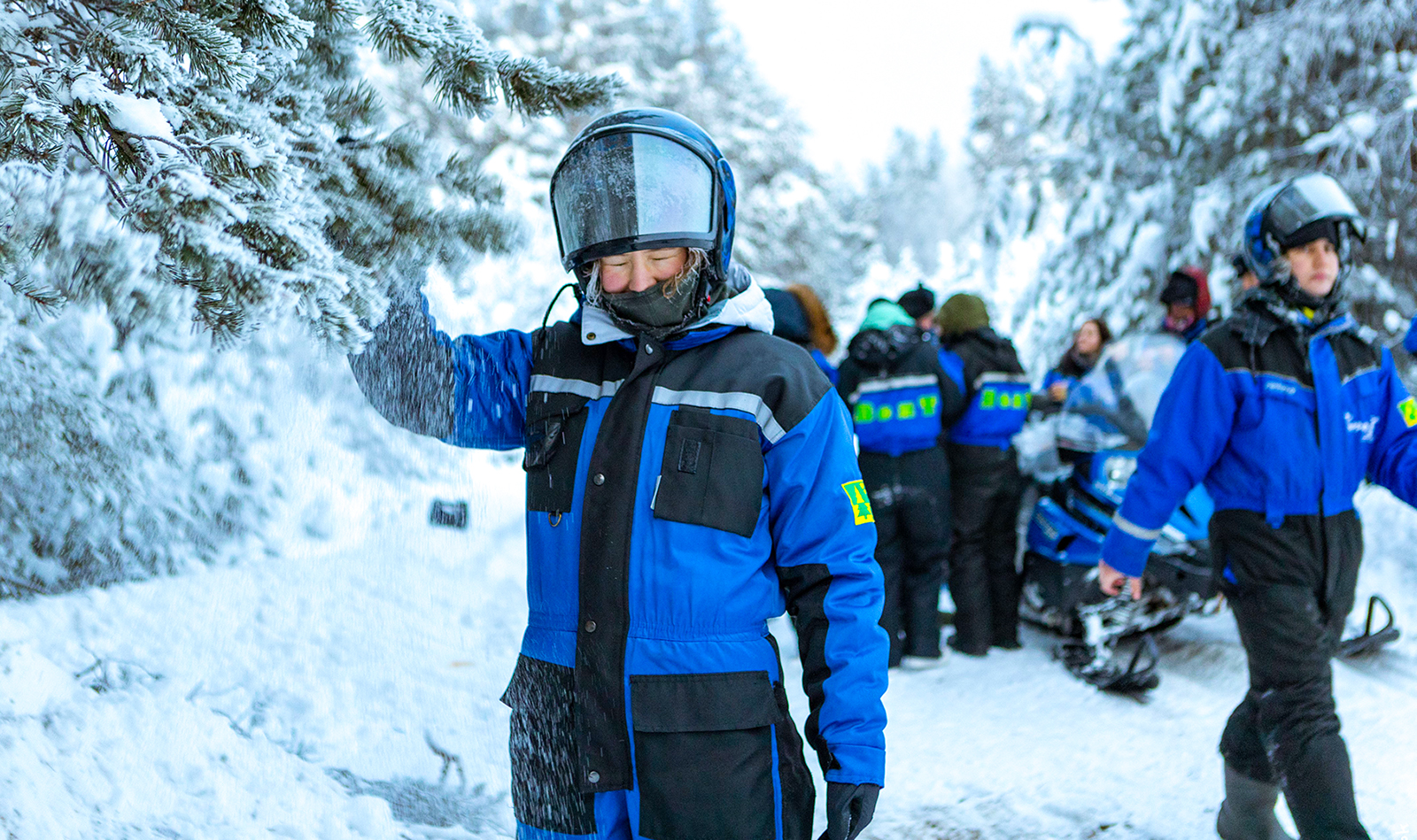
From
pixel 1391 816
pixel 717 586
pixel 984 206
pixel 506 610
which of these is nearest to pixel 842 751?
pixel 717 586

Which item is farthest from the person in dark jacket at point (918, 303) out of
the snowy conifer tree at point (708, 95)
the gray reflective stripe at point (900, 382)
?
the snowy conifer tree at point (708, 95)

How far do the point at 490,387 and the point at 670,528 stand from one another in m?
0.63

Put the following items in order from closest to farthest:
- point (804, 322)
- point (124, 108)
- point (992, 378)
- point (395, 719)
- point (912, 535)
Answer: point (124, 108) → point (395, 719) → point (804, 322) → point (912, 535) → point (992, 378)

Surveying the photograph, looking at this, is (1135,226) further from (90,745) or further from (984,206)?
(90,745)

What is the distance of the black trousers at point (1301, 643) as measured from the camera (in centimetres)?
297

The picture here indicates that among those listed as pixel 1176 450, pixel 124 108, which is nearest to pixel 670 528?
pixel 124 108

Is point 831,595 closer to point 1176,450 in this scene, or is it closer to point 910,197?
point 1176,450

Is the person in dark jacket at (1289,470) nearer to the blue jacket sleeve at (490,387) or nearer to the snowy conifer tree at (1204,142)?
the blue jacket sleeve at (490,387)

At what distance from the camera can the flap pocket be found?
6.35 feet

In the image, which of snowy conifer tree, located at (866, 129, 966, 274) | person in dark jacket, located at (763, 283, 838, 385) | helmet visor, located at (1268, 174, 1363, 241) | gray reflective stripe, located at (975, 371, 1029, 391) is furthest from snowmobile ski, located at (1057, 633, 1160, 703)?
snowy conifer tree, located at (866, 129, 966, 274)

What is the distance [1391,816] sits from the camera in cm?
362

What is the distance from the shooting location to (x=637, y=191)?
222 centimetres

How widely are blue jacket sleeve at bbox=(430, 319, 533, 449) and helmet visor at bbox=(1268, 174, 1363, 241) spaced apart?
8.24 feet

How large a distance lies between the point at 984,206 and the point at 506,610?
7.44m
